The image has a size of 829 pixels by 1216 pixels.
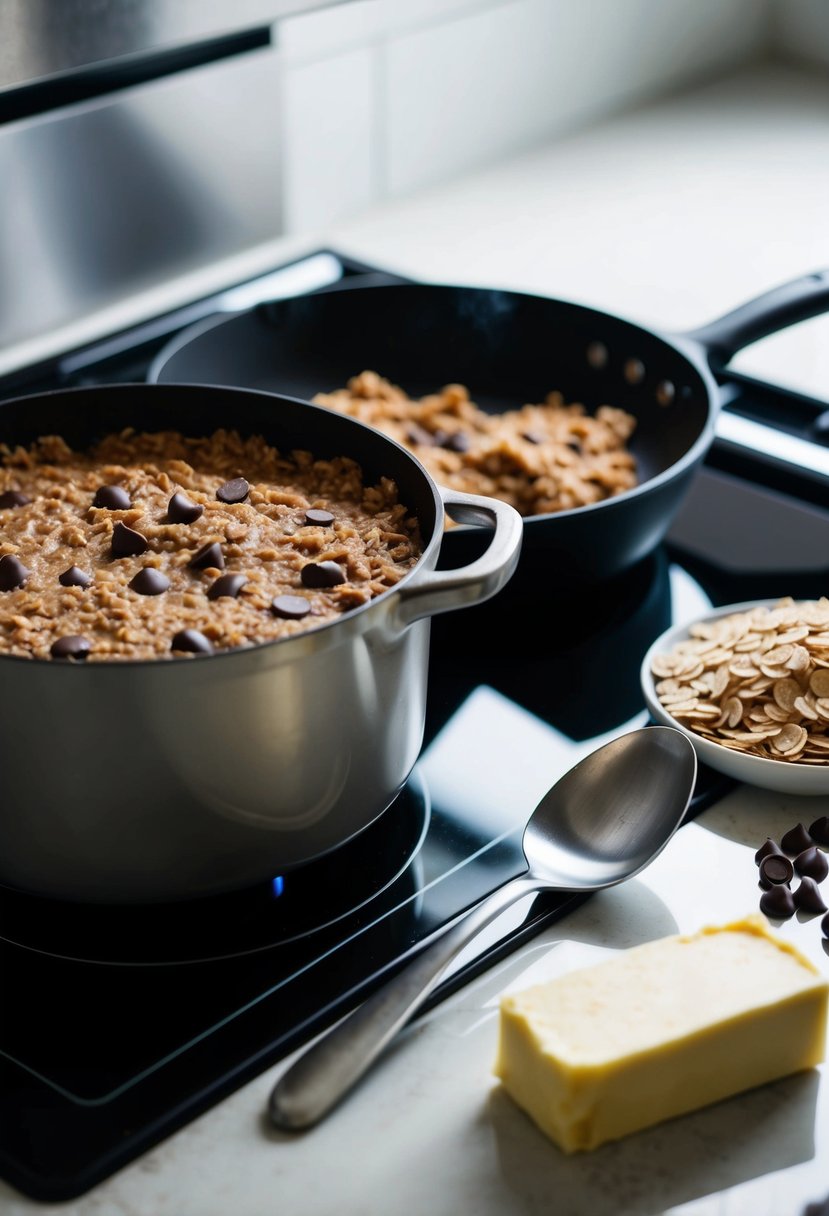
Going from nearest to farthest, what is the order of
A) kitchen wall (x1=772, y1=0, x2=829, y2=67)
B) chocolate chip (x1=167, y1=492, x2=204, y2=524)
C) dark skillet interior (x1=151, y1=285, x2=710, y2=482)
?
chocolate chip (x1=167, y1=492, x2=204, y2=524), dark skillet interior (x1=151, y1=285, x2=710, y2=482), kitchen wall (x1=772, y1=0, x2=829, y2=67)

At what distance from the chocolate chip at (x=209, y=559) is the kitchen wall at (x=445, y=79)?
0.94 meters

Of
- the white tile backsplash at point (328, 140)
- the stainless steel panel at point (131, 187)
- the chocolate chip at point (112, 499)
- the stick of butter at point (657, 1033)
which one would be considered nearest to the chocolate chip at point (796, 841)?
the stick of butter at point (657, 1033)

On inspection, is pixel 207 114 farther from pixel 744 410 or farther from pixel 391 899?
pixel 391 899

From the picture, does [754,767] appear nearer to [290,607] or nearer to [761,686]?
[761,686]

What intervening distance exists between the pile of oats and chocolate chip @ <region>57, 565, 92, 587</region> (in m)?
0.40

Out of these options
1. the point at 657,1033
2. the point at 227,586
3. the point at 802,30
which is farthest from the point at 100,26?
the point at 802,30

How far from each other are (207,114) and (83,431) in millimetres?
642

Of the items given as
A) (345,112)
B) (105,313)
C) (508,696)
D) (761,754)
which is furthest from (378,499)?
(345,112)

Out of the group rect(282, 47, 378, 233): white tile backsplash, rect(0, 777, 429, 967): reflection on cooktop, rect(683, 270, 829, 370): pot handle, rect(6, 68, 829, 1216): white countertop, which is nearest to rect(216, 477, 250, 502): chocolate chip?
rect(0, 777, 429, 967): reflection on cooktop

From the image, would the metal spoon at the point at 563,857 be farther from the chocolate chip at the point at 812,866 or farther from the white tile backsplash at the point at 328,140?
the white tile backsplash at the point at 328,140

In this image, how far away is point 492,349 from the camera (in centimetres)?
142

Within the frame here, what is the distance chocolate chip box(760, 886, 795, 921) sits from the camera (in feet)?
2.80

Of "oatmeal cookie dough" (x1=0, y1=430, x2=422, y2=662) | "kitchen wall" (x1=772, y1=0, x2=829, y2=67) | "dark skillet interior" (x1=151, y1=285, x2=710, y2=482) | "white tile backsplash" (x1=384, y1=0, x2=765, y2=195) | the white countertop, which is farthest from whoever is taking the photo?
"kitchen wall" (x1=772, y1=0, x2=829, y2=67)

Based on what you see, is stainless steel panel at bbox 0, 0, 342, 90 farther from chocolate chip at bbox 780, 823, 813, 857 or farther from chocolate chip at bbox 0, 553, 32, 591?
chocolate chip at bbox 780, 823, 813, 857
